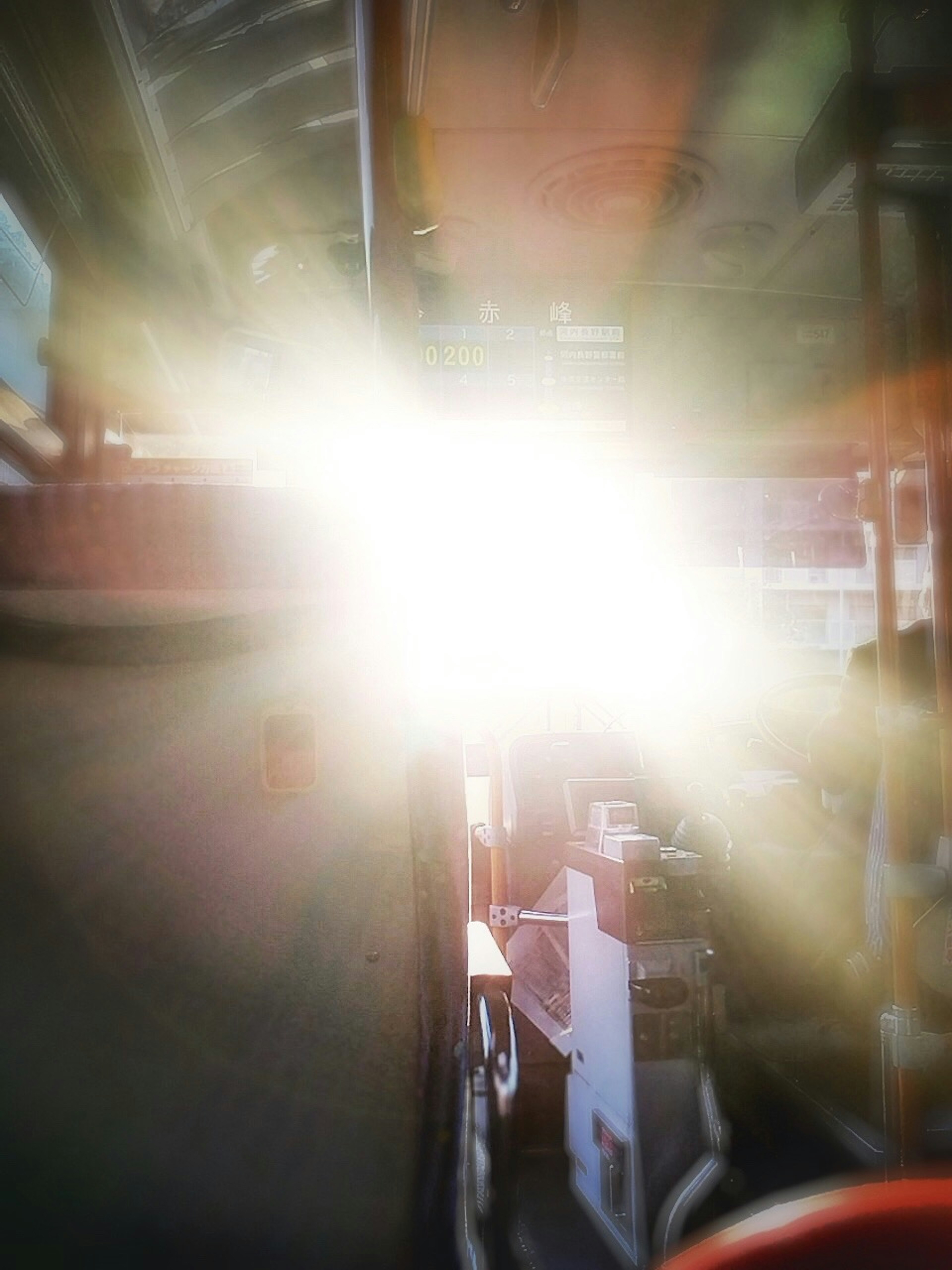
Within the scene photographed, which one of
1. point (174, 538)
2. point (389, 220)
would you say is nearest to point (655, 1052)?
point (174, 538)

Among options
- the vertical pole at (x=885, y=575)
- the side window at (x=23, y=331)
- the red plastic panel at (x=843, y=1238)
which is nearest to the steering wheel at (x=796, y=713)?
the vertical pole at (x=885, y=575)

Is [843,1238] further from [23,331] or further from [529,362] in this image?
[529,362]

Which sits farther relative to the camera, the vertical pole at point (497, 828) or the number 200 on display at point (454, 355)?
the number 200 on display at point (454, 355)

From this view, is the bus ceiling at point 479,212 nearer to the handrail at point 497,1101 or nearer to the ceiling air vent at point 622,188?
the ceiling air vent at point 622,188

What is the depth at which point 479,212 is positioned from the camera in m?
3.54

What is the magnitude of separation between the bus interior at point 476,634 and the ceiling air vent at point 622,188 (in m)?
0.02

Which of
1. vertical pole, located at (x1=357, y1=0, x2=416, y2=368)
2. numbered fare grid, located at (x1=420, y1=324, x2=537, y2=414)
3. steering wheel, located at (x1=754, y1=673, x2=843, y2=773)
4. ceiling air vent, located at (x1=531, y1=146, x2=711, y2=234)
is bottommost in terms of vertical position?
steering wheel, located at (x1=754, y1=673, x2=843, y2=773)

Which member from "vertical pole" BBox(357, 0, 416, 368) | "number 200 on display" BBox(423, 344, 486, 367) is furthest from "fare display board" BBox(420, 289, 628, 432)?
"vertical pole" BBox(357, 0, 416, 368)

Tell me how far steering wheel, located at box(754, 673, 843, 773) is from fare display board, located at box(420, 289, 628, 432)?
1.39m

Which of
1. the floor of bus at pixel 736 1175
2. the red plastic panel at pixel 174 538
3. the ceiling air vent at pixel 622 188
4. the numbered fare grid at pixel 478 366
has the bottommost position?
the floor of bus at pixel 736 1175

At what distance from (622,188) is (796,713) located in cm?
216

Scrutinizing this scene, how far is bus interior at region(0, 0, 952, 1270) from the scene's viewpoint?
1.05 meters

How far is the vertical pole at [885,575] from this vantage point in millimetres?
1936

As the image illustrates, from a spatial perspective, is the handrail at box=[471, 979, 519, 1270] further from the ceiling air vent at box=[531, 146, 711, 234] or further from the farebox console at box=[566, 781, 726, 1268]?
the ceiling air vent at box=[531, 146, 711, 234]
